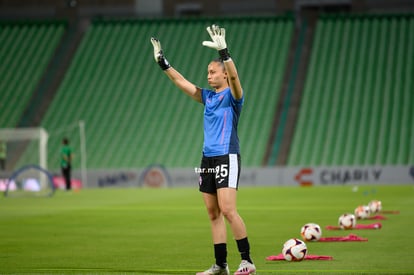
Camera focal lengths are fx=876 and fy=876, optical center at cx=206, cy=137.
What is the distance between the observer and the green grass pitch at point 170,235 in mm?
10789

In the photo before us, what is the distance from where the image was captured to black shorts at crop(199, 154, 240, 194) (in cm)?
981

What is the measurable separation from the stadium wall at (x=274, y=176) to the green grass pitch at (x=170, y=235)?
21.1 ft

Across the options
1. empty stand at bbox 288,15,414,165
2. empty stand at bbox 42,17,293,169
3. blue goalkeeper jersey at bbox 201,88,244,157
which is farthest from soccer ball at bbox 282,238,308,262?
empty stand at bbox 42,17,293,169

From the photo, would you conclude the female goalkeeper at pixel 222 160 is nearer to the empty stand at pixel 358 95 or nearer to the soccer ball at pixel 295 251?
the soccer ball at pixel 295 251

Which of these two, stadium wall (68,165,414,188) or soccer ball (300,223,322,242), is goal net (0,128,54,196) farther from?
soccer ball (300,223,322,242)

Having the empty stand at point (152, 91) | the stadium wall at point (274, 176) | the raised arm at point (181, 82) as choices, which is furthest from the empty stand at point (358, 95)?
the raised arm at point (181, 82)

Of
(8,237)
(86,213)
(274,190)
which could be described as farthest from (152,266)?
(274,190)

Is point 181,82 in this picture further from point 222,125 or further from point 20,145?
point 20,145

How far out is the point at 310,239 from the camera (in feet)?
44.7

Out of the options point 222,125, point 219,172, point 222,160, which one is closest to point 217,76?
point 222,125

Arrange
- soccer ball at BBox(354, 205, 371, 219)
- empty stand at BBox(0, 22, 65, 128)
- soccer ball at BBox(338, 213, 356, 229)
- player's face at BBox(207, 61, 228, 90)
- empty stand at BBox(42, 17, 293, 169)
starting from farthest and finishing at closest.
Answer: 1. empty stand at BBox(0, 22, 65, 128)
2. empty stand at BBox(42, 17, 293, 169)
3. soccer ball at BBox(354, 205, 371, 219)
4. soccer ball at BBox(338, 213, 356, 229)
5. player's face at BBox(207, 61, 228, 90)

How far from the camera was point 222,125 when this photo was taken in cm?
992

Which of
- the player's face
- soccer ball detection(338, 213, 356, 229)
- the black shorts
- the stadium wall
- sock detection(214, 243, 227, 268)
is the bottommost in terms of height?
sock detection(214, 243, 227, 268)

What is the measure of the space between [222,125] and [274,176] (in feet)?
84.2
